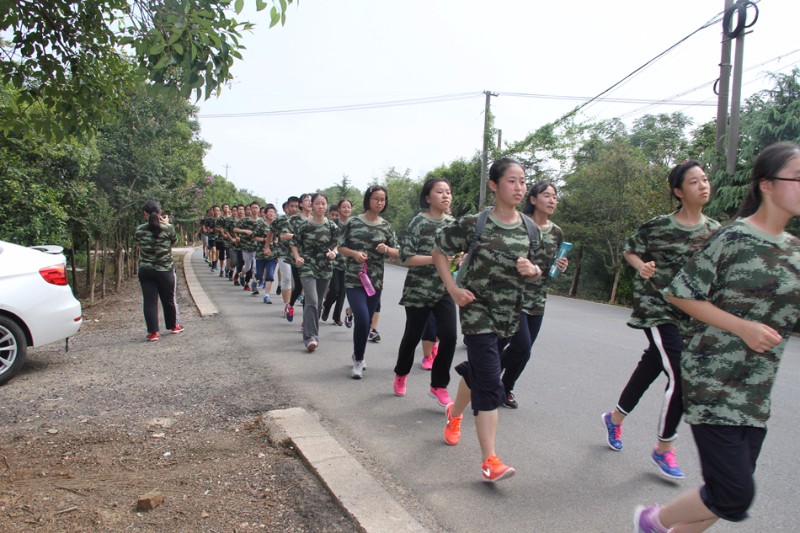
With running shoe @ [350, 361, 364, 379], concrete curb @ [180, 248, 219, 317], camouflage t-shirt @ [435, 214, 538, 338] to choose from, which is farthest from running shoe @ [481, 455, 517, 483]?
concrete curb @ [180, 248, 219, 317]

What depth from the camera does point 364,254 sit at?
5.71m

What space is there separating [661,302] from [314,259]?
4.51 metres

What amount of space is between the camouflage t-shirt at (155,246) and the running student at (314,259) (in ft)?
5.25

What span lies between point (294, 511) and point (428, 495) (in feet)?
2.45

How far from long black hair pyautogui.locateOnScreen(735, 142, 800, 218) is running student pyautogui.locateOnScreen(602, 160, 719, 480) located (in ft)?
3.53

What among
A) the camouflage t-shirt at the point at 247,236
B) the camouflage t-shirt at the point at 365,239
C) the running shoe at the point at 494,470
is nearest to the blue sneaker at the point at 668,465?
the running shoe at the point at 494,470

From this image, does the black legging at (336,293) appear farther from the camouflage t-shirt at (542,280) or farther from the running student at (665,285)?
the running student at (665,285)

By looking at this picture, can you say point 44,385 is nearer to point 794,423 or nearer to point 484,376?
point 484,376

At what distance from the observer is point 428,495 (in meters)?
3.16

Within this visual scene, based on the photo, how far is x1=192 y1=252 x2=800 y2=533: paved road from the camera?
3.03 m

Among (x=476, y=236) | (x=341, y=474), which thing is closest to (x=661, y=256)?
(x=476, y=236)

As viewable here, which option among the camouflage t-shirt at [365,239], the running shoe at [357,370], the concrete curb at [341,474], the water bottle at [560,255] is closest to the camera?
the concrete curb at [341,474]

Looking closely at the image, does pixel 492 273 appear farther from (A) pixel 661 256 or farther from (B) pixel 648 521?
(B) pixel 648 521

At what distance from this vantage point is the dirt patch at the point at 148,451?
9.28ft
